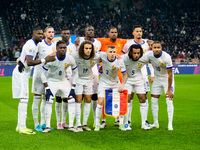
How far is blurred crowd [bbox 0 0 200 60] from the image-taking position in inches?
1374

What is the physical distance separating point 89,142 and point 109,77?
205 cm

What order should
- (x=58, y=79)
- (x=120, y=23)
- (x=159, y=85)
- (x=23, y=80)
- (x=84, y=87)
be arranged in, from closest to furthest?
(x=23, y=80) < (x=58, y=79) < (x=84, y=87) < (x=159, y=85) < (x=120, y=23)

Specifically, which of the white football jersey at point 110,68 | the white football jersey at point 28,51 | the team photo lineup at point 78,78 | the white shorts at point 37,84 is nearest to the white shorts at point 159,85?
the team photo lineup at point 78,78

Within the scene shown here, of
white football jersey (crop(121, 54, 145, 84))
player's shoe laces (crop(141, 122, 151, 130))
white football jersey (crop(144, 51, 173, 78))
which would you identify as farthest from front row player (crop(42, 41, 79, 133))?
white football jersey (crop(144, 51, 173, 78))

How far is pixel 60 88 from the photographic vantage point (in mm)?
8156

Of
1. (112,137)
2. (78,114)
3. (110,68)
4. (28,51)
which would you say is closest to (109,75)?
(110,68)

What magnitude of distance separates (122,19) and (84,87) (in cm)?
3167

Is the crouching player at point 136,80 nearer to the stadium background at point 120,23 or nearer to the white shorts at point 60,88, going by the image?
the white shorts at point 60,88

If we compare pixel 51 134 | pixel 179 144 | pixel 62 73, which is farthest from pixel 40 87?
pixel 179 144

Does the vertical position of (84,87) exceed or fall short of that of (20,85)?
it falls short

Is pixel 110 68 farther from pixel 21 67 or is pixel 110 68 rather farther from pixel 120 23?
pixel 120 23

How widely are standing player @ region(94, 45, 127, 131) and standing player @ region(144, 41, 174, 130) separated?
754 mm

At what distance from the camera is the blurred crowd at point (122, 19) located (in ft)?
115

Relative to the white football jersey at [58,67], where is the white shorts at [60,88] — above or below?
below
